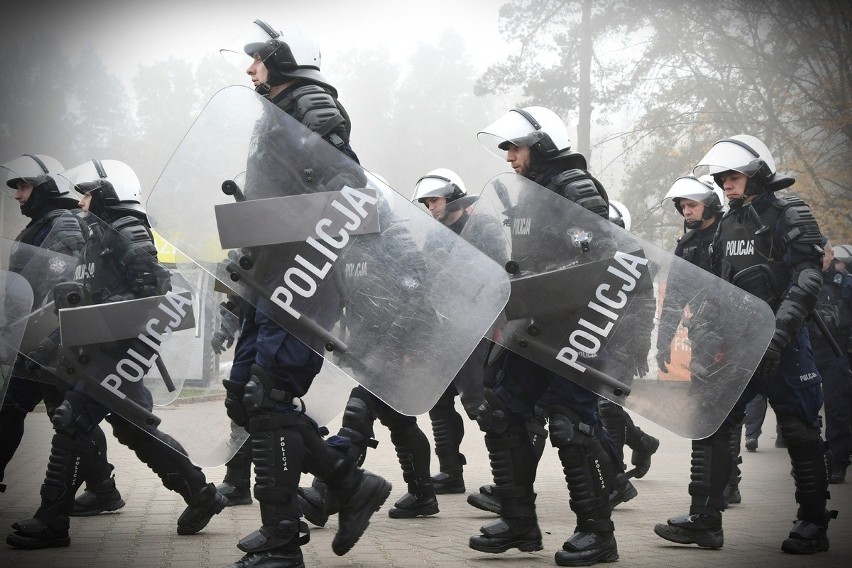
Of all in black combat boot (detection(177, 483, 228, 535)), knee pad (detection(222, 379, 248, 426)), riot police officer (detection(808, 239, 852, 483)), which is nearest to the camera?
knee pad (detection(222, 379, 248, 426))

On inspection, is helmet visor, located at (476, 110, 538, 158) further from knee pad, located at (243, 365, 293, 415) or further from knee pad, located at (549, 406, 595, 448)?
knee pad, located at (243, 365, 293, 415)

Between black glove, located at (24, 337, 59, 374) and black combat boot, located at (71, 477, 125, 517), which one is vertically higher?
black glove, located at (24, 337, 59, 374)

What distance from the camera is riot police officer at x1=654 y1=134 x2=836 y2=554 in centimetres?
500

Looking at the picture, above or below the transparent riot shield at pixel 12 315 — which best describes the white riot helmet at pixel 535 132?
above

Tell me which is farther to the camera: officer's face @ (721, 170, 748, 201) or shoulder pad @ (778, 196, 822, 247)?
officer's face @ (721, 170, 748, 201)

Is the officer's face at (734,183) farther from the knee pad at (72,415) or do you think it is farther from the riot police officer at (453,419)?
the knee pad at (72,415)

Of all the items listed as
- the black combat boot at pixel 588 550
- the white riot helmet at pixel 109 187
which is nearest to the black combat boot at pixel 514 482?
the black combat boot at pixel 588 550

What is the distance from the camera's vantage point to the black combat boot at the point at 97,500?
600 cm

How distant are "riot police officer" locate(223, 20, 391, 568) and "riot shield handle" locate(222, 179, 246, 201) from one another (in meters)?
0.04

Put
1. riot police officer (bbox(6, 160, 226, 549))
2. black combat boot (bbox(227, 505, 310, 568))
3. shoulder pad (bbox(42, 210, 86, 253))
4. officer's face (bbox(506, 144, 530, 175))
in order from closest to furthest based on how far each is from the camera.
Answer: black combat boot (bbox(227, 505, 310, 568))
officer's face (bbox(506, 144, 530, 175))
riot police officer (bbox(6, 160, 226, 549))
shoulder pad (bbox(42, 210, 86, 253))

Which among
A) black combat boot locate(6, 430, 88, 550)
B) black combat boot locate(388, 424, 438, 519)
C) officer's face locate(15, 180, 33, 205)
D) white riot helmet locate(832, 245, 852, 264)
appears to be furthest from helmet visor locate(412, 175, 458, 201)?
white riot helmet locate(832, 245, 852, 264)

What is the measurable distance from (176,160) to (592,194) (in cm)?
175

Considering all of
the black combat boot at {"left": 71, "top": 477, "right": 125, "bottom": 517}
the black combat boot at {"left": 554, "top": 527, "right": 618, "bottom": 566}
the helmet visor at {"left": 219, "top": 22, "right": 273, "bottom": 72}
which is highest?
the helmet visor at {"left": 219, "top": 22, "right": 273, "bottom": 72}

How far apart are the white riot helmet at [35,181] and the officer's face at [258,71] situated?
2046mm
